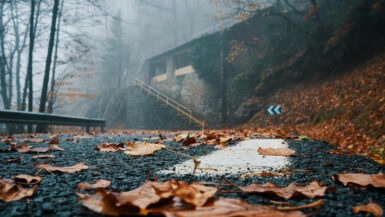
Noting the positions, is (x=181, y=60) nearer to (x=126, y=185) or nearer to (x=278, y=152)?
(x=278, y=152)

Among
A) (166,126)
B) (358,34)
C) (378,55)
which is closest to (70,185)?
(378,55)

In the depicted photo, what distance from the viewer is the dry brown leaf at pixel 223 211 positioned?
0.64 m

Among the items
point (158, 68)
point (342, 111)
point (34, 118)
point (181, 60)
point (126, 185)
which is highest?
point (181, 60)

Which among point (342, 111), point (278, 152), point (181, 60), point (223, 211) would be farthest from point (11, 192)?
point (181, 60)

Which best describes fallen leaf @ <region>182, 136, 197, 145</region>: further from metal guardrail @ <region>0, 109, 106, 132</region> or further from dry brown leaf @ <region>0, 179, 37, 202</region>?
metal guardrail @ <region>0, 109, 106, 132</region>

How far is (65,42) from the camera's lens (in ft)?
39.9

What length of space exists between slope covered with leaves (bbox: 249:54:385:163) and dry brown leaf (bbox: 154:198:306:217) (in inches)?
225

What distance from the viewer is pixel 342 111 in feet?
27.4

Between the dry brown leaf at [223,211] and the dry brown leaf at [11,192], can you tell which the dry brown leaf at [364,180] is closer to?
the dry brown leaf at [223,211]

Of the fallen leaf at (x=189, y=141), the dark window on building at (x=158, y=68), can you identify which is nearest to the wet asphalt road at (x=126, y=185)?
the fallen leaf at (x=189, y=141)

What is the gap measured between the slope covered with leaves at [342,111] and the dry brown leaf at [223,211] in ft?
18.7

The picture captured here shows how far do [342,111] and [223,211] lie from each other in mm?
9466

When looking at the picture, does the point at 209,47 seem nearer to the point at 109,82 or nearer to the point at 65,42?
the point at 65,42

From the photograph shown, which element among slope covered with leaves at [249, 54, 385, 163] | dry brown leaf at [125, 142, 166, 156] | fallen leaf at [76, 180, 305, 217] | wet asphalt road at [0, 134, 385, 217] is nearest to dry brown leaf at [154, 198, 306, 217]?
fallen leaf at [76, 180, 305, 217]
